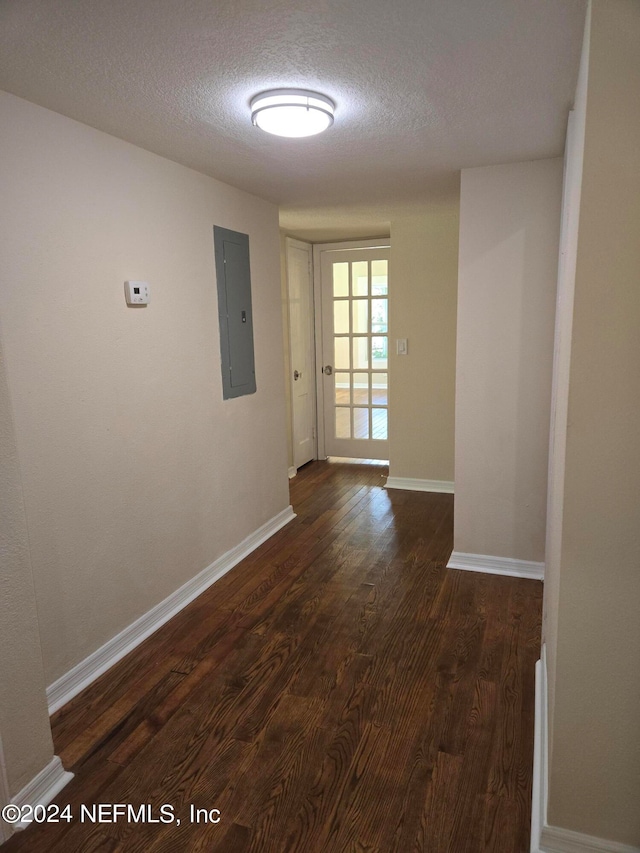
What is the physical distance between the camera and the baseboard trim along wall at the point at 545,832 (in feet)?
4.88

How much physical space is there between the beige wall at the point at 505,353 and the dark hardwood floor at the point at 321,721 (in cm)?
38

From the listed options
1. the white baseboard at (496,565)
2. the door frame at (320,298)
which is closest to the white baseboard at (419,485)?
the door frame at (320,298)

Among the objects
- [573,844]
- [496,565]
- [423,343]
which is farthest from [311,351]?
[573,844]

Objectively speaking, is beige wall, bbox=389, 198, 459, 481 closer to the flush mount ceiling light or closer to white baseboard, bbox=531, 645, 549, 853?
the flush mount ceiling light

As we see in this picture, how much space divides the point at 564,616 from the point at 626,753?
0.39 meters

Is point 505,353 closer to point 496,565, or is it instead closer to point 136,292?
point 496,565

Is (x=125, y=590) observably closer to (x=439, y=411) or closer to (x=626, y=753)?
(x=626, y=753)

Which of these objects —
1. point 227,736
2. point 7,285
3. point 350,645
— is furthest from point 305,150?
point 227,736

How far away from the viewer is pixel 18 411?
2008mm

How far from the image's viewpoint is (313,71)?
1.77 metres

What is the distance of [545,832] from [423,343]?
3587 millimetres

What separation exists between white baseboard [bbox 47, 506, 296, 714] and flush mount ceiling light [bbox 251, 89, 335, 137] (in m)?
2.18

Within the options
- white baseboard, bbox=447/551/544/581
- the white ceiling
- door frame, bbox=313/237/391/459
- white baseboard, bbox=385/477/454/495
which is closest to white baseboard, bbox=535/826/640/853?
white baseboard, bbox=447/551/544/581

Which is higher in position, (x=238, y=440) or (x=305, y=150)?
(x=305, y=150)
